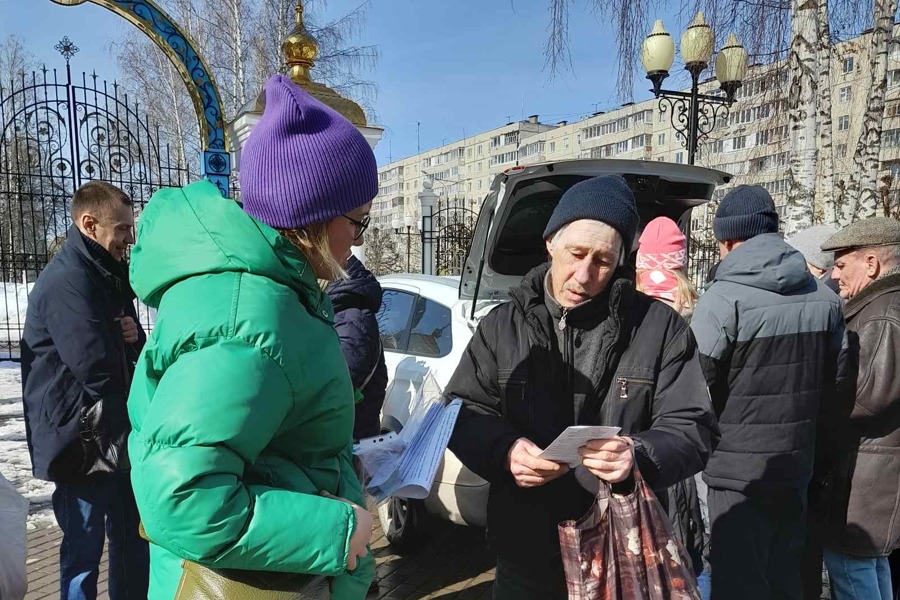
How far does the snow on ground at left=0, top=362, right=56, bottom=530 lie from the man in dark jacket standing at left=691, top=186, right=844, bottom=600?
468 centimetres

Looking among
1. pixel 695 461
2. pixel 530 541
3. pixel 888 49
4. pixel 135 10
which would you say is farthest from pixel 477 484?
pixel 135 10

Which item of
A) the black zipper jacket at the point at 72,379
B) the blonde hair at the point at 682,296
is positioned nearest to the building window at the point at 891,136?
the blonde hair at the point at 682,296

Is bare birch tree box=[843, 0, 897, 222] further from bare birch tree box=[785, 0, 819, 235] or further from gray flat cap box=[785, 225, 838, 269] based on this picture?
gray flat cap box=[785, 225, 838, 269]

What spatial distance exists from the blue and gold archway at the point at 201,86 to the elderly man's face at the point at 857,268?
5.46 metres

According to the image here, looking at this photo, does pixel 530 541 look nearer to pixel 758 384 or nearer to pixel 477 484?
pixel 758 384

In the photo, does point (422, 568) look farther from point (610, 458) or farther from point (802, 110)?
point (802, 110)

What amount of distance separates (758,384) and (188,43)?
6488 mm

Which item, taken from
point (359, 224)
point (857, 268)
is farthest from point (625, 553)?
point (857, 268)

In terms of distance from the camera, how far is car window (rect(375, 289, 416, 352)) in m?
4.14

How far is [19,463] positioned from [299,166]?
19.5 feet

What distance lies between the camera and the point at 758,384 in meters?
2.46

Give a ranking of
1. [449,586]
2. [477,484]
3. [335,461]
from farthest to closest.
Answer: [449,586] → [477,484] → [335,461]

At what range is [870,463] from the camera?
262 cm

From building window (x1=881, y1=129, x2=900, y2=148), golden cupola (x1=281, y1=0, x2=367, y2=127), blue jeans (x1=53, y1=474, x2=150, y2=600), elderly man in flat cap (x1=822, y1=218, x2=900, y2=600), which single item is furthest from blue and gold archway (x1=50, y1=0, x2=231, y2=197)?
building window (x1=881, y1=129, x2=900, y2=148)
